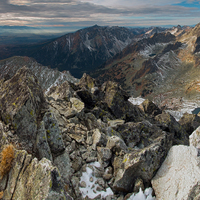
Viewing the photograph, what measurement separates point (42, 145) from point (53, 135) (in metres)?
1.86

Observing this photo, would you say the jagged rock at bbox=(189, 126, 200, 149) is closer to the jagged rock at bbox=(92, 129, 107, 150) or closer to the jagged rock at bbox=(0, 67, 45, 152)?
the jagged rock at bbox=(92, 129, 107, 150)

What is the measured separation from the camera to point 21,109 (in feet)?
41.5

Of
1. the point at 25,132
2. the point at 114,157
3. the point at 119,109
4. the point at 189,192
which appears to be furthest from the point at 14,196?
the point at 119,109

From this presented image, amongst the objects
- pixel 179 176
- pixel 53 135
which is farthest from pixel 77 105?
pixel 179 176

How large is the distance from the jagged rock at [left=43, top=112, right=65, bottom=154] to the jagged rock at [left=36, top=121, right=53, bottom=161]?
961mm

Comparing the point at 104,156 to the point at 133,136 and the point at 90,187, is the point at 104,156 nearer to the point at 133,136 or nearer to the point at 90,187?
the point at 90,187

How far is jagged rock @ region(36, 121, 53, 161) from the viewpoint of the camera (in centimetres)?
1264

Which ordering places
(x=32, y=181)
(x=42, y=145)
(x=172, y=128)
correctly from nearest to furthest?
(x=32, y=181) < (x=42, y=145) < (x=172, y=128)

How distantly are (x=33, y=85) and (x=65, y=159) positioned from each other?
8868 millimetres

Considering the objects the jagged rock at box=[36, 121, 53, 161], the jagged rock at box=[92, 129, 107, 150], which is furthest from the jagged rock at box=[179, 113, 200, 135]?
the jagged rock at box=[36, 121, 53, 161]

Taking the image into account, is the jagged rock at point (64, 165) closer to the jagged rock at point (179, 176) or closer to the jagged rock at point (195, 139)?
the jagged rock at point (179, 176)

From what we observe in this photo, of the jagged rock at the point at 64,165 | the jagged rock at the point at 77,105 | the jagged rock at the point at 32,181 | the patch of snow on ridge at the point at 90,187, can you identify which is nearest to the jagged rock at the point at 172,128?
the jagged rock at the point at 77,105

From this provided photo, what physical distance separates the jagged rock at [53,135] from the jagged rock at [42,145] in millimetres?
961

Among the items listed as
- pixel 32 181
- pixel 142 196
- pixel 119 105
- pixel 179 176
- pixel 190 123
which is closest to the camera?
pixel 32 181
